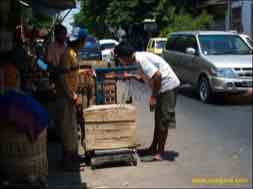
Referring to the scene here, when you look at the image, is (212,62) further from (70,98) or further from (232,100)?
(70,98)

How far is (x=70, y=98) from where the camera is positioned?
6324mm

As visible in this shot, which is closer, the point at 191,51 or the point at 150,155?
the point at 150,155

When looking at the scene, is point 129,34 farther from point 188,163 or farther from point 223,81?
point 188,163

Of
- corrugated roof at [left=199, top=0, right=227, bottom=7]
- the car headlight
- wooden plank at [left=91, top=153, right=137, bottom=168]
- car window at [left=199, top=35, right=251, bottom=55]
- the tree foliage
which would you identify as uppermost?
corrugated roof at [left=199, top=0, right=227, bottom=7]

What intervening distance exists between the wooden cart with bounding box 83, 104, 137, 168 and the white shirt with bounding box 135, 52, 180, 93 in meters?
0.53

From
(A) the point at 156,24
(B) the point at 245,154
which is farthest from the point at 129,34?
(B) the point at 245,154

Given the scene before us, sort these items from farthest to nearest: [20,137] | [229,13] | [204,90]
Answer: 1. [229,13]
2. [204,90]
3. [20,137]

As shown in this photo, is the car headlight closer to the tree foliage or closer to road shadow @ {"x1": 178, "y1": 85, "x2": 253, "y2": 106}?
road shadow @ {"x1": 178, "y1": 85, "x2": 253, "y2": 106}

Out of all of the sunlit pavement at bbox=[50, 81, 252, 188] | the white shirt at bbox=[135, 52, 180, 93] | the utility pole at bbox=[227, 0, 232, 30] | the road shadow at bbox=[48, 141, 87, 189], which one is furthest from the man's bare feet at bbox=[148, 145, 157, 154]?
the utility pole at bbox=[227, 0, 232, 30]

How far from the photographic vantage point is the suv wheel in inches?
477

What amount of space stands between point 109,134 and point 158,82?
3.07 ft

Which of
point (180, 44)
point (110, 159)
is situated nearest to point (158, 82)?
point (110, 159)

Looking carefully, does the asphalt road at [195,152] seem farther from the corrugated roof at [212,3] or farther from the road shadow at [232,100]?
the corrugated roof at [212,3]

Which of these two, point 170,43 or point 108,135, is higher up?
point 170,43
